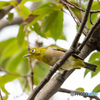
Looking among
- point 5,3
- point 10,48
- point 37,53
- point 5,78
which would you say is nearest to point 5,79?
point 5,78

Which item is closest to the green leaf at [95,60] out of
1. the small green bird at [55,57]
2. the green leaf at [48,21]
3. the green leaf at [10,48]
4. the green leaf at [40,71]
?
the small green bird at [55,57]

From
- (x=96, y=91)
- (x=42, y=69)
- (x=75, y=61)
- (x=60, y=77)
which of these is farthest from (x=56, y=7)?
(x=42, y=69)

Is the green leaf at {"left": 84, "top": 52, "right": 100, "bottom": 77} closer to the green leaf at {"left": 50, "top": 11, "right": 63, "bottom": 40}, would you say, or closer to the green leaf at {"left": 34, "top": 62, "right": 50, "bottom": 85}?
the green leaf at {"left": 50, "top": 11, "right": 63, "bottom": 40}

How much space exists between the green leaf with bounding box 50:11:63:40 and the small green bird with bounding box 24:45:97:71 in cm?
15

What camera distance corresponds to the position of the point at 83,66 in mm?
2439

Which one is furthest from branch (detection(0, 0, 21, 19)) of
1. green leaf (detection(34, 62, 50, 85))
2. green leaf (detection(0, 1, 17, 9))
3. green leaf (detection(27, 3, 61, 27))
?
green leaf (detection(34, 62, 50, 85))

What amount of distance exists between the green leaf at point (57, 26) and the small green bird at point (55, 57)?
0.15 m

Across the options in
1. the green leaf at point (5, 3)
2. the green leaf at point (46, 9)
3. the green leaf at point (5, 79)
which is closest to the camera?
the green leaf at point (5, 79)

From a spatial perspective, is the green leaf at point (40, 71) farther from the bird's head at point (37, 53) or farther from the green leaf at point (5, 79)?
the green leaf at point (5, 79)

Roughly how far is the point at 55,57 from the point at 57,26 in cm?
35

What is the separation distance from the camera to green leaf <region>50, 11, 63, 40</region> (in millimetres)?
2541

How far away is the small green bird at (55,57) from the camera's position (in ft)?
7.50

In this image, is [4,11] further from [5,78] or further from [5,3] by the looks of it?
[5,78]

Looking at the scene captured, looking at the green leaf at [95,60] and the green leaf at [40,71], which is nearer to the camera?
the green leaf at [95,60]
